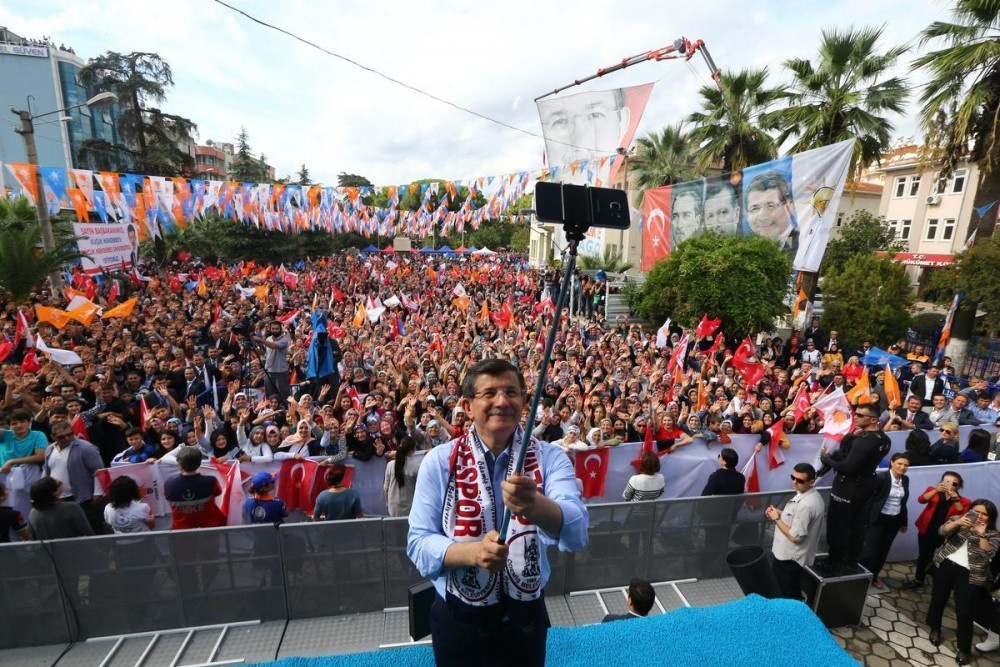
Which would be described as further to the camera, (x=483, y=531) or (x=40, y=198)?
(x=40, y=198)

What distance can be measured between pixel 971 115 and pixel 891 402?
7.95 metres

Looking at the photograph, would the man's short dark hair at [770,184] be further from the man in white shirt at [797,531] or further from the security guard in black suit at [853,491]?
the man in white shirt at [797,531]


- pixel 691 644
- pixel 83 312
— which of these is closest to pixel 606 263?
pixel 83 312

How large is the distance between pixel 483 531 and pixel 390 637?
3.22 meters

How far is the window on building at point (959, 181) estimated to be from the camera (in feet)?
90.4

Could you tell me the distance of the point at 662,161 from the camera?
2572 cm

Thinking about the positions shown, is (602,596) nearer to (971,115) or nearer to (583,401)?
(583,401)

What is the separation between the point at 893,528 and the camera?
192 inches

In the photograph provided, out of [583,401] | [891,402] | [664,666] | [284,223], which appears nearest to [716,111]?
[891,402]

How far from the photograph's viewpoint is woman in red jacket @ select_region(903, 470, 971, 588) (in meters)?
4.75

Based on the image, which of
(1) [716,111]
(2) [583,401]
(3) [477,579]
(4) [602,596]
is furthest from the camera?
(1) [716,111]

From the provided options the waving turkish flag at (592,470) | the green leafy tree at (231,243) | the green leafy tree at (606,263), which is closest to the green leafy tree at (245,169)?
the green leafy tree at (231,243)

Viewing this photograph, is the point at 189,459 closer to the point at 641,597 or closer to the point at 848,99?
the point at 641,597

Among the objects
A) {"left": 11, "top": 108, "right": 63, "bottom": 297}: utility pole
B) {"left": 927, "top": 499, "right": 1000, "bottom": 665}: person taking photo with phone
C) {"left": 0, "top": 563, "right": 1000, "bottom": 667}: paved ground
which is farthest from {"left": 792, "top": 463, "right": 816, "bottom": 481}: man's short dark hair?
{"left": 11, "top": 108, "right": 63, "bottom": 297}: utility pole
